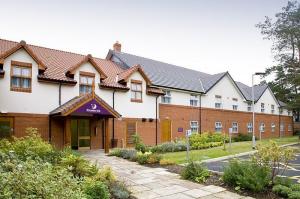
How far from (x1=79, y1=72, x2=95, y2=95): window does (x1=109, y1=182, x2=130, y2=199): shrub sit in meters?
12.6

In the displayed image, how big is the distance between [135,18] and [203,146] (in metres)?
12.3

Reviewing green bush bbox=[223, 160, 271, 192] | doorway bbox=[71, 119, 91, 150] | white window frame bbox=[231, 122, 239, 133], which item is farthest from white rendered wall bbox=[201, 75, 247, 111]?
green bush bbox=[223, 160, 271, 192]

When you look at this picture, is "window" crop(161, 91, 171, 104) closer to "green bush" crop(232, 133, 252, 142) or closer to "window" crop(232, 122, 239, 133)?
"green bush" crop(232, 133, 252, 142)

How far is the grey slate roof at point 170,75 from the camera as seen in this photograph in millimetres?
27750

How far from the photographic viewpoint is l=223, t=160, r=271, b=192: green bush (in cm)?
930

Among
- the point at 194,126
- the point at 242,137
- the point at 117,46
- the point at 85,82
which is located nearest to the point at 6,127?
the point at 85,82

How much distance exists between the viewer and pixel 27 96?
1817 centimetres

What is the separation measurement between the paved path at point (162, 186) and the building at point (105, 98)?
5664 millimetres

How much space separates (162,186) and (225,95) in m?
25.8

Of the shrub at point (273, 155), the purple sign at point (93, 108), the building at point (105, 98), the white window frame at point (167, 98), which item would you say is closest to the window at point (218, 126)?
the building at point (105, 98)

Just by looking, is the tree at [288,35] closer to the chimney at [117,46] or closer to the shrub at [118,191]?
the chimney at [117,46]

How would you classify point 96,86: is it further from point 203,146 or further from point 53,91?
point 203,146

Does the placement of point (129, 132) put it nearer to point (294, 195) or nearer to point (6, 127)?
point (6, 127)

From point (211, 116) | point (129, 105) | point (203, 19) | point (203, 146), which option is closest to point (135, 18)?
point (203, 19)
